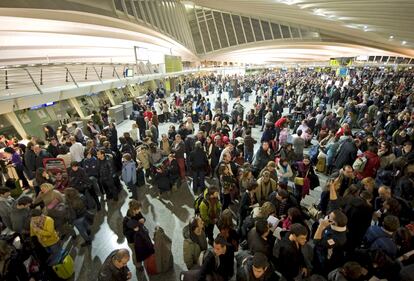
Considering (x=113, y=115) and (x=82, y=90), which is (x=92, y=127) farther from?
(x=113, y=115)

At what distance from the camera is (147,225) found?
5207 millimetres

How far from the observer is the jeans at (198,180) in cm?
631

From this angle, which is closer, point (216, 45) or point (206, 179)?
point (206, 179)

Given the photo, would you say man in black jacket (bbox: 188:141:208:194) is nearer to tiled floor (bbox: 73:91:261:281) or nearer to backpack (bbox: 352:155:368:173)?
tiled floor (bbox: 73:91:261:281)

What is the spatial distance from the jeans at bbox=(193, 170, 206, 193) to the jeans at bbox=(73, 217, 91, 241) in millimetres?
2589

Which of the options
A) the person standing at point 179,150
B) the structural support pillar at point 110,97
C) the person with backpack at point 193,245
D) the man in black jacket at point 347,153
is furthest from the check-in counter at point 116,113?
the person with backpack at point 193,245

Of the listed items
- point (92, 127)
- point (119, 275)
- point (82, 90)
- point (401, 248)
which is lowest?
point (401, 248)

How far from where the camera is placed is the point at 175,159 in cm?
640

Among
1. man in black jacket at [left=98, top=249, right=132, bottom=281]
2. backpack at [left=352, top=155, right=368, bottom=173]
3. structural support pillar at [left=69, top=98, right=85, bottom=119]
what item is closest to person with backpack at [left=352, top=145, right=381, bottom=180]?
backpack at [left=352, top=155, right=368, bottom=173]

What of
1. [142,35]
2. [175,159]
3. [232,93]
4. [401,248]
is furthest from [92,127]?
[232,93]

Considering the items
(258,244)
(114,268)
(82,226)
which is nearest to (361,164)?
(258,244)

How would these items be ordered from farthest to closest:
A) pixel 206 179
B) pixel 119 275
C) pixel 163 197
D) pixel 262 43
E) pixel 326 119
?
pixel 262 43 < pixel 326 119 < pixel 206 179 < pixel 163 197 < pixel 119 275

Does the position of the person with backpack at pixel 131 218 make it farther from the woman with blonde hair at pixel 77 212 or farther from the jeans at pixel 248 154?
the jeans at pixel 248 154

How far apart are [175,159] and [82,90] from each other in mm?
7098
